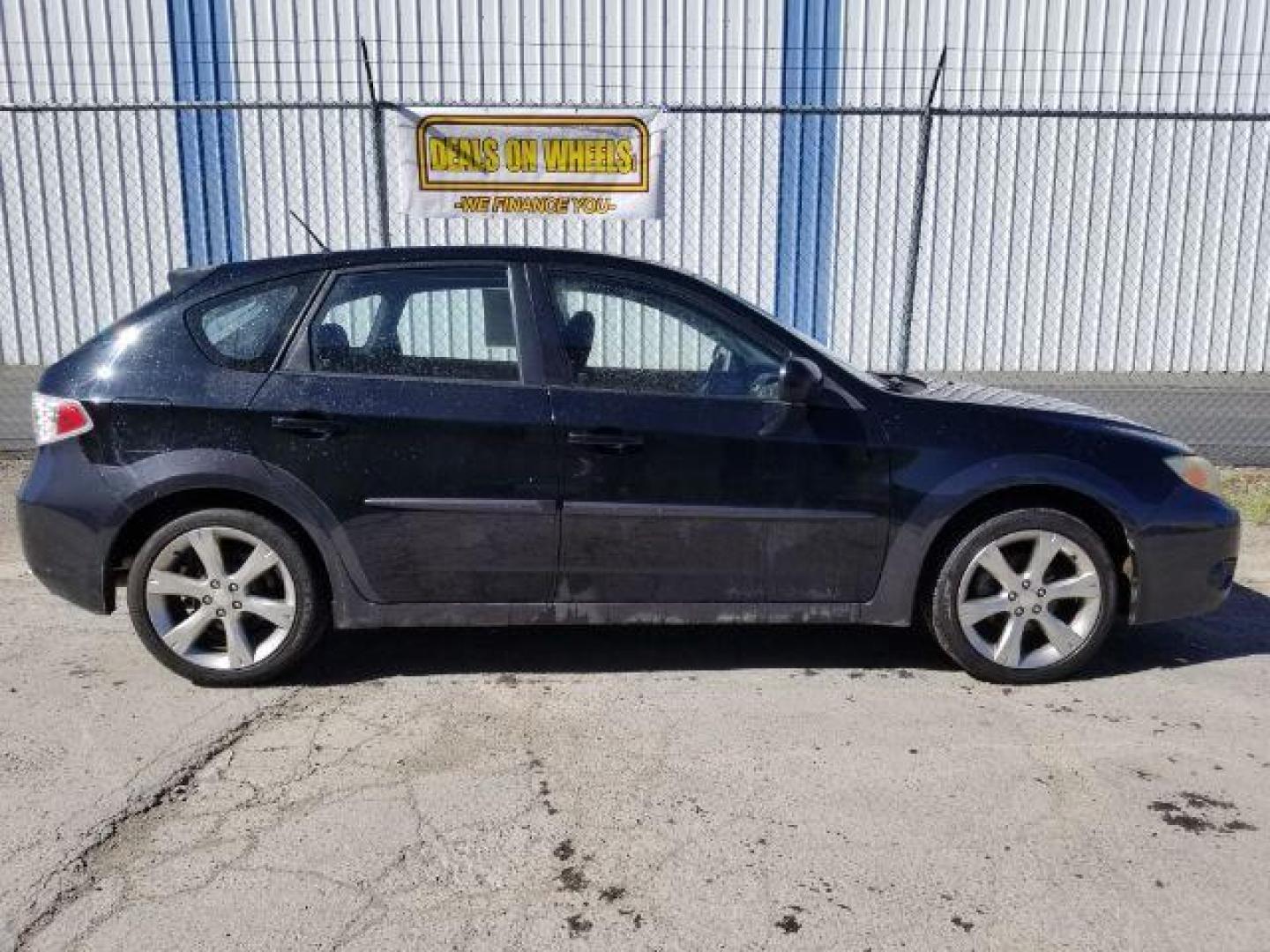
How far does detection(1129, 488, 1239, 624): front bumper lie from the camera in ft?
12.8

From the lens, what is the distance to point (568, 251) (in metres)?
3.95

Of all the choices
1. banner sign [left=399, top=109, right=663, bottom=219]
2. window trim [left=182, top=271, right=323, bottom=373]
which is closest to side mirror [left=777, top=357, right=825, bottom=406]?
window trim [left=182, top=271, right=323, bottom=373]

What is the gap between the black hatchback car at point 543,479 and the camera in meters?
3.72

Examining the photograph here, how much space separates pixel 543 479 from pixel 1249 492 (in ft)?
17.8

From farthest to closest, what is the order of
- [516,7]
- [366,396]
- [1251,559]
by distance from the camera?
1. [516,7]
2. [1251,559]
3. [366,396]

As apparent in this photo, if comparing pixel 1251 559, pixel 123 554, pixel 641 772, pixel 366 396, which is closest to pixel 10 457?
pixel 123 554

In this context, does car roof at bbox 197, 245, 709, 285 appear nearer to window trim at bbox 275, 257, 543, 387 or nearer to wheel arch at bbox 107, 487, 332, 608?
window trim at bbox 275, 257, 543, 387

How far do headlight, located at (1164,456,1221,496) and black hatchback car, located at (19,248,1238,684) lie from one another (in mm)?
19

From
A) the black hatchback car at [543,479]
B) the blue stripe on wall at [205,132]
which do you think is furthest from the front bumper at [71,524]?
the blue stripe on wall at [205,132]

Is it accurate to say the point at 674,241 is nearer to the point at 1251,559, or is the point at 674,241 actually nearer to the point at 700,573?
the point at 1251,559

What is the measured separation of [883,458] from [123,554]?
282 cm

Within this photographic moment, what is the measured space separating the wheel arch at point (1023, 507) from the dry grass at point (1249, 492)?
10.1ft

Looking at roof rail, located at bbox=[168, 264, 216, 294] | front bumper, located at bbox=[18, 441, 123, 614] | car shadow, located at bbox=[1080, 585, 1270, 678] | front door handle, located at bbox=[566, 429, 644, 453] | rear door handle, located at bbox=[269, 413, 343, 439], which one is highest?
roof rail, located at bbox=[168, 264, 216, 294]

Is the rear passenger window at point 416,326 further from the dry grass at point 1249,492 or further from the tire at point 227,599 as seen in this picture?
the dry grass at point 1249,492
